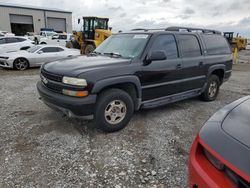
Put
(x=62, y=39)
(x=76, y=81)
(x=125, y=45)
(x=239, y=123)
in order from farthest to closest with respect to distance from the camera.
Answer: (x=62, y=39)
(x=125, y=45)
(x=76, y=81)
(x=239, y=123)

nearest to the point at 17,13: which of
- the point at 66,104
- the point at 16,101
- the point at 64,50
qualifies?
the point at 64,50

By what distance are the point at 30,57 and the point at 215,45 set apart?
8.54 meters

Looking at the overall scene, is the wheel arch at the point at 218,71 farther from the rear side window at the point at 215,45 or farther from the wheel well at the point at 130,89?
the wheel well at the point at 130,89

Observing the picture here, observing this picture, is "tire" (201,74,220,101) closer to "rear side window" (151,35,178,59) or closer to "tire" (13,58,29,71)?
"rear side window" (151,35,178,59)

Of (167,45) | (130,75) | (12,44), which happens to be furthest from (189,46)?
(12,44)

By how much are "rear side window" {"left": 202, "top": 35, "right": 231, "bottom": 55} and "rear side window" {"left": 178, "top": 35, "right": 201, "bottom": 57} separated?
0.40 metres

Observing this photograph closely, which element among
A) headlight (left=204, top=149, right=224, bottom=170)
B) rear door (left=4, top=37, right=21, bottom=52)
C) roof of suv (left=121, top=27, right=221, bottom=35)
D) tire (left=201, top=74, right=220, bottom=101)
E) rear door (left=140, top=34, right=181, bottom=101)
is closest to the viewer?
headlight (left=204, top=149, right=224, bottom=170)

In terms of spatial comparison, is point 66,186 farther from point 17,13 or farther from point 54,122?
point 17,13

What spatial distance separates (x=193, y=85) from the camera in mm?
4973

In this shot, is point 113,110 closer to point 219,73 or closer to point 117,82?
point 117,82

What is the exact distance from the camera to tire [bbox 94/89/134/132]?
3.45 metres

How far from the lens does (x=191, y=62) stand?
4.73m

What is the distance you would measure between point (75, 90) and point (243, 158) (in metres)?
2.43

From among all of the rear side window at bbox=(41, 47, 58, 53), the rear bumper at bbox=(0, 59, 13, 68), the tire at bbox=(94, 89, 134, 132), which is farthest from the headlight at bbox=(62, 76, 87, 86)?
the rear side window at bbox=(41, 47, 58, 53)
